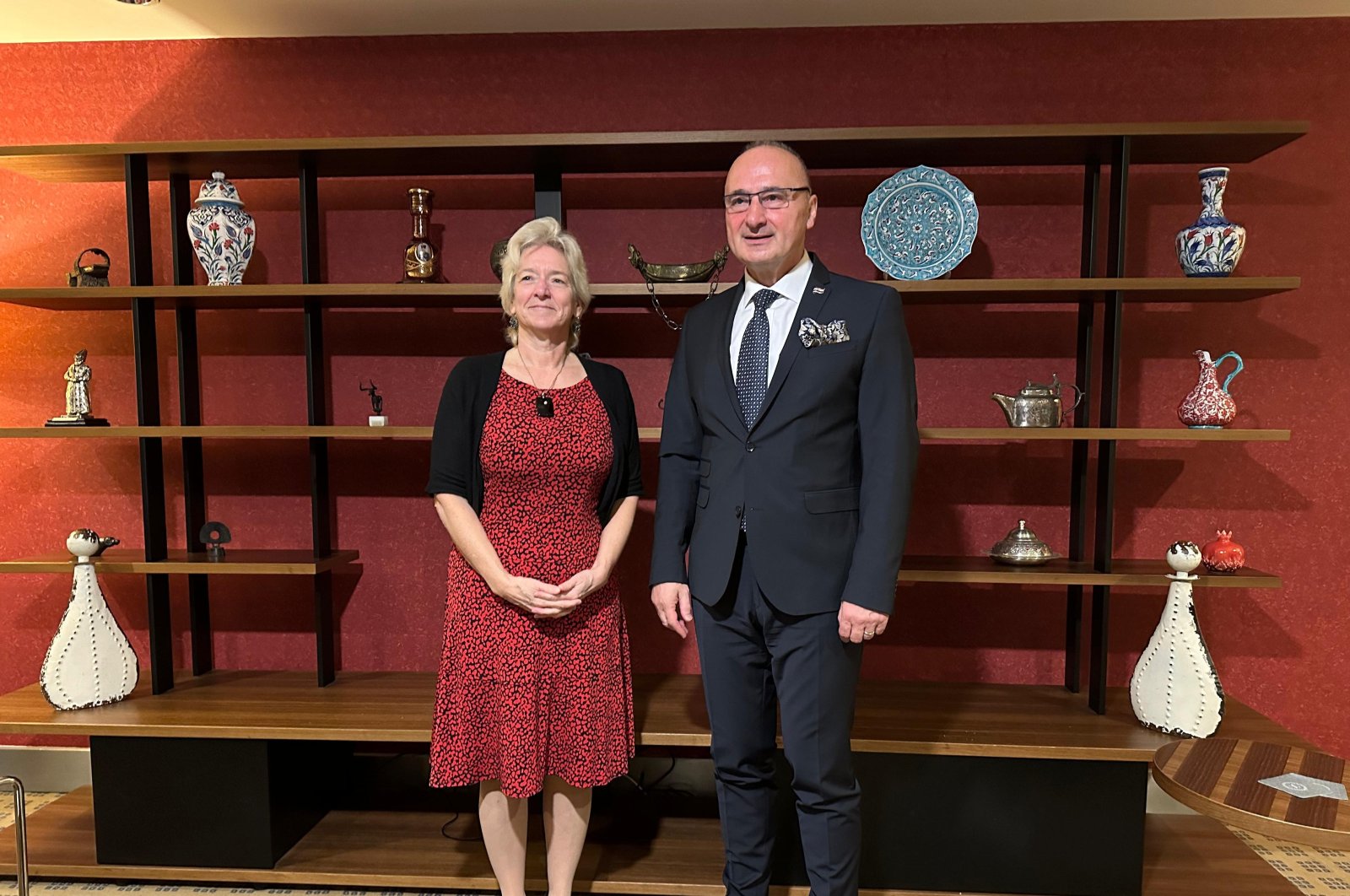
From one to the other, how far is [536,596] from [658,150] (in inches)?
50.8

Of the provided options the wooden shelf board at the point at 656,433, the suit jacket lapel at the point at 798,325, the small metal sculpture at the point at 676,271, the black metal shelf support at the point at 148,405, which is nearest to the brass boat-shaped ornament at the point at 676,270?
the small metal sculpture at the point at 676,271

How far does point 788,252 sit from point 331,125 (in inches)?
69.5

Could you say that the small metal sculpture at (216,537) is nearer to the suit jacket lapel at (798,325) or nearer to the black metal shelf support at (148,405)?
the black metal shelf support at (148,405)

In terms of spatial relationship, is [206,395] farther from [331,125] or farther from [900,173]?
[900,173]

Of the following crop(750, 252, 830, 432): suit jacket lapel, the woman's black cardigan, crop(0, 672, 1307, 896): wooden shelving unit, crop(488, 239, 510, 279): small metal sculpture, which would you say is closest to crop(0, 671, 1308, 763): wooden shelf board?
crop(0, 672, 1307, 896): wooden shelving unit

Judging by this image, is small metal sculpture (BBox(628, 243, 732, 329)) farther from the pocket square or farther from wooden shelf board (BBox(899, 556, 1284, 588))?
wooden shelf board (BBox(899, 556, 1284, 588))

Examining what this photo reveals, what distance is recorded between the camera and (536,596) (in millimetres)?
1857

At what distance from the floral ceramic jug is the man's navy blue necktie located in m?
1.32

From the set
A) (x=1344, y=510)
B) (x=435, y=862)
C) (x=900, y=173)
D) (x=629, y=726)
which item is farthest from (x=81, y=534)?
(x=1344, y=510)

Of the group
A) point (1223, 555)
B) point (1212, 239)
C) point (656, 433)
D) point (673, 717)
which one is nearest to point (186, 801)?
point (673, 717)

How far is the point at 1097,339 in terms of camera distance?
2.58 m

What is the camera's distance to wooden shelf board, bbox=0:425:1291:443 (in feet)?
7.02

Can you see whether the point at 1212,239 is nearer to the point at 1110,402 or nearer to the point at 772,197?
the point at 1110,402

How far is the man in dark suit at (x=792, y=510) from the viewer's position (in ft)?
5.48
